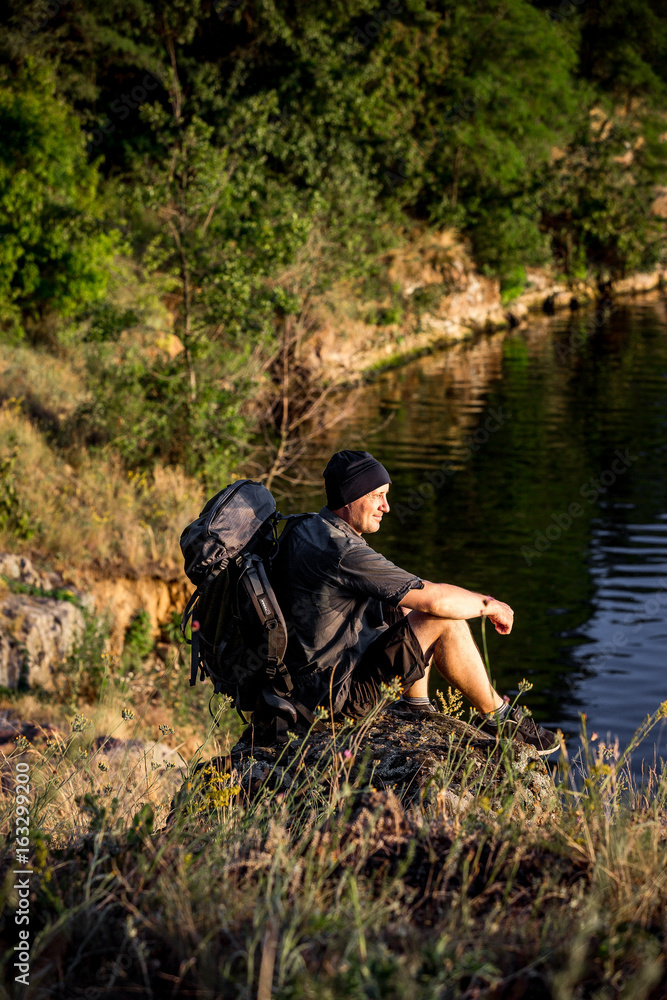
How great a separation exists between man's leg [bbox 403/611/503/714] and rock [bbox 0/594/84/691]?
12.9 feet

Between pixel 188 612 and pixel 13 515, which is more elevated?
pixel 188 612

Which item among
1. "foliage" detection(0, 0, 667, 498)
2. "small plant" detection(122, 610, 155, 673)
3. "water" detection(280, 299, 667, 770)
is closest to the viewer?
"small plant" detection(122, 610, 155, 673)

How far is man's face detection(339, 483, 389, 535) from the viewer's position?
4.66 metres

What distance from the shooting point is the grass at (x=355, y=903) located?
2.21 metres

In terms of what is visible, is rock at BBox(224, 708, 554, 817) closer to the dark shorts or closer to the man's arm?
the dark shorts

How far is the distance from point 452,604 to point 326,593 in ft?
1.96

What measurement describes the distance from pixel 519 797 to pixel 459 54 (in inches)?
1435

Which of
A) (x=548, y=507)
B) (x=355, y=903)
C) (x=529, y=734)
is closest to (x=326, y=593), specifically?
(x=529, y=734)

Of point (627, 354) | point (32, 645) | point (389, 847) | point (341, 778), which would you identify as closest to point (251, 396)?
point (32, 645)

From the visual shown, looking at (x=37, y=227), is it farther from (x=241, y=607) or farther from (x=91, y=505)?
(x=241, y=607)

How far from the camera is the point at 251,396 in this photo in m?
12.9

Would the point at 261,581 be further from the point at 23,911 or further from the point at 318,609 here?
the point at 23,911

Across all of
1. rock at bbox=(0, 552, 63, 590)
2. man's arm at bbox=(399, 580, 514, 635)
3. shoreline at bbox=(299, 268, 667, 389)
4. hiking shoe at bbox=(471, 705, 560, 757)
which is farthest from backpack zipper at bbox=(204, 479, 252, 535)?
shoreline at bbox=(299, 268, 667, 389)

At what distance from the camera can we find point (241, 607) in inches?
168
